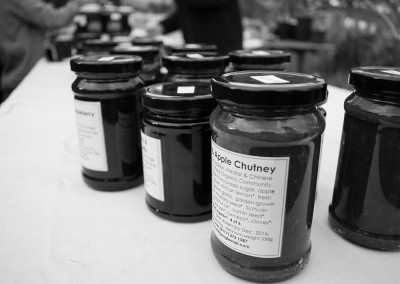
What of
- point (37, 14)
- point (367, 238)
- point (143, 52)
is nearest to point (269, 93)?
point (367, 238)

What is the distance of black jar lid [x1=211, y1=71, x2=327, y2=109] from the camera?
0.34m

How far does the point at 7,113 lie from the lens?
1057mm

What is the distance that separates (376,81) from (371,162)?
0.10 metres

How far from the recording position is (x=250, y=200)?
385mm

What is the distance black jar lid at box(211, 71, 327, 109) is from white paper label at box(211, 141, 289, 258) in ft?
0.19

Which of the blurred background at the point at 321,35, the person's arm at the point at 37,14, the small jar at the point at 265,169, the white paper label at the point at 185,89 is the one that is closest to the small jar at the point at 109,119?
the white paper label at the point at 185,89

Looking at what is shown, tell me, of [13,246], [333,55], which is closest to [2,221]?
[13,246]

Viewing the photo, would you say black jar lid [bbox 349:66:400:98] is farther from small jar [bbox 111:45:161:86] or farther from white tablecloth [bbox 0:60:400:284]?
small jar [bbox 111:45:161:86]

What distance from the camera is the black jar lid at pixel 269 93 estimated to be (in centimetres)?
34

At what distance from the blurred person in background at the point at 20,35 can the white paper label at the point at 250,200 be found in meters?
1.90

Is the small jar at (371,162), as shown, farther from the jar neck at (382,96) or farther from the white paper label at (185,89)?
the white paper label at (185,89)

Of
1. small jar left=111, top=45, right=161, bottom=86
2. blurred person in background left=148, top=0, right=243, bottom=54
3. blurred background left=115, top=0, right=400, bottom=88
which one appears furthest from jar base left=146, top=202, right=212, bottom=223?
blurred background left=115, top=0, right=400, bottom=88

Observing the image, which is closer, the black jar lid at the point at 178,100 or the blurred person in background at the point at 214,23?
the black jar lid at the point at 178,100

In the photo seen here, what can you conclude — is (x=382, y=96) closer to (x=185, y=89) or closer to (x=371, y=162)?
(x=371, y=162)
